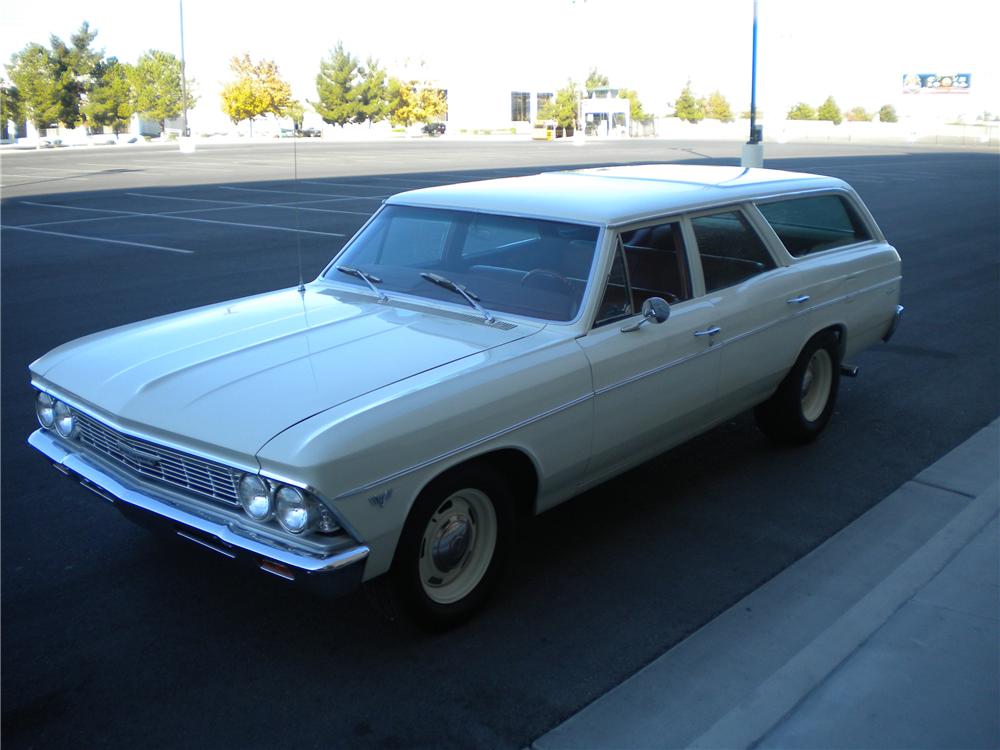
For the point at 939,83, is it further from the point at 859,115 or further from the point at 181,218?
the point at 181,218

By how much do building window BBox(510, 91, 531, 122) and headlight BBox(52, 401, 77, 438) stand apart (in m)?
91.1

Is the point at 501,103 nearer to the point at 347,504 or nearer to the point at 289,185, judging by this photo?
the point at 289,185

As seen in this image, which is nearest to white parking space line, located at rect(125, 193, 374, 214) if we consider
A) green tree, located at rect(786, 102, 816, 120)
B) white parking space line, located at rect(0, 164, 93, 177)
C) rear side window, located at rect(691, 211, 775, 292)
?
white parking space line, located at rect(0, 164, 93, 177)

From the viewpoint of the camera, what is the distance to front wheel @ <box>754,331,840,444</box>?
5.75 metres

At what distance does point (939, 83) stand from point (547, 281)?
4275 inches

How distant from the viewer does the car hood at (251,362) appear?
3.48 m

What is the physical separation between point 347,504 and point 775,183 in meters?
3.69

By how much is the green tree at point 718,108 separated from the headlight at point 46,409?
107648 mm

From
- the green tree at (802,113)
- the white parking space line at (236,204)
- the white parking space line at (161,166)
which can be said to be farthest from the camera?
the green tree at (802,113)

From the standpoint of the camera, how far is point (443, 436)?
3543 mm

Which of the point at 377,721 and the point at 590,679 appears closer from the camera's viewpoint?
the point at 377,721

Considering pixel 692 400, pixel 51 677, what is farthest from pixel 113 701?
pixel 692 400

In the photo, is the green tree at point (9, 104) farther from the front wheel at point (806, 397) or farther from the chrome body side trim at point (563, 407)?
the chrome body side trim at point (563, 407)

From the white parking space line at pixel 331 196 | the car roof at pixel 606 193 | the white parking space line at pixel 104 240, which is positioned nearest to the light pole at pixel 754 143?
the white parking space line at pixel 331 196
